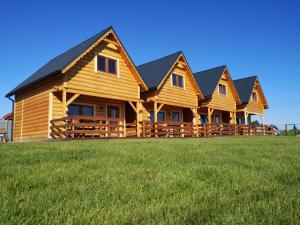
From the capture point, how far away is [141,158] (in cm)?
575

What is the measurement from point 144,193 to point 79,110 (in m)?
16.4

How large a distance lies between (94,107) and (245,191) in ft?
55.7

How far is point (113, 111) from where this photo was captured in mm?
21078

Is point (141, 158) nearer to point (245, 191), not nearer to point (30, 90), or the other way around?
point (245, 191)

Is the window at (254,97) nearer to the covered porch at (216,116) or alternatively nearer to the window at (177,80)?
the covered porch at (216,116)

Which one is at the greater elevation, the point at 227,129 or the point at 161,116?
the point at 161,116

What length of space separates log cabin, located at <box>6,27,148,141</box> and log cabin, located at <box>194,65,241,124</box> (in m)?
8.59

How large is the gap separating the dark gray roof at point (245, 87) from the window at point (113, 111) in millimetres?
17137

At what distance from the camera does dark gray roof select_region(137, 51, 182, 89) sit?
2194 cm

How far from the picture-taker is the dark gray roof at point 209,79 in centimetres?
2745

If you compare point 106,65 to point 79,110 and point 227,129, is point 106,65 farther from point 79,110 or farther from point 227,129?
point 227,129

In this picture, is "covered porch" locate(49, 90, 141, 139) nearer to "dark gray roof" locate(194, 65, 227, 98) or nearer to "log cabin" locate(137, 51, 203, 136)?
"log cabin" locate(137, 51, 203, 136)

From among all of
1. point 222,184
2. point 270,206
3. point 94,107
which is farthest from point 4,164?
point 94,107

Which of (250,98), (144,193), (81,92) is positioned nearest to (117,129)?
(81,92)
